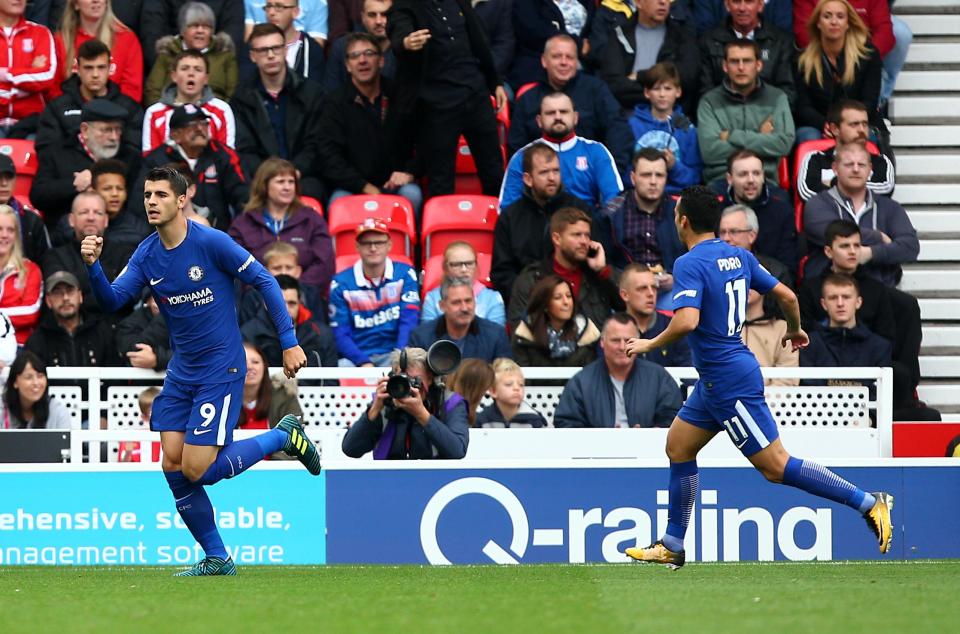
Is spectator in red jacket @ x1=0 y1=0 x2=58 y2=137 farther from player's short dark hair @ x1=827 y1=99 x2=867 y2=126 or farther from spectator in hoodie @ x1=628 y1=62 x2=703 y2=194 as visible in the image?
player's short dark hair @ x1=827 y1=99 x2=867 y2=126

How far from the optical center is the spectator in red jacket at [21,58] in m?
13.4

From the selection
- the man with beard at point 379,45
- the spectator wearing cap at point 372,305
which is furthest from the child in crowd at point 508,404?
the man with beard at point 379,45

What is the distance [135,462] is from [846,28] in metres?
6.98

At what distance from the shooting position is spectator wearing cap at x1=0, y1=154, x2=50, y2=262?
12234mm

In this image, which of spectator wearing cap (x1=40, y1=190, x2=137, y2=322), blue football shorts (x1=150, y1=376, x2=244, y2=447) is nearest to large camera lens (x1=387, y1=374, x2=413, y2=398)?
blue football shorts (x1=150, y1=376, x2=244, y2=447)

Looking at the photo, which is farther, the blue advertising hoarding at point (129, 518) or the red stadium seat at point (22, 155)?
the red stadium seat at point (22, 155)

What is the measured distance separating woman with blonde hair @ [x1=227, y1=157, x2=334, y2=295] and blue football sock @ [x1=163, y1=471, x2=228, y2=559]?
392cm

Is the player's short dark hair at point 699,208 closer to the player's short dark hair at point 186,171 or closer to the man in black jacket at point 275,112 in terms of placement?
the player's short dark hair at point 186,171

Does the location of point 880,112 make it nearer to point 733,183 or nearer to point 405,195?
point 733,183

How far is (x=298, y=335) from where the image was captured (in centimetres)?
1126

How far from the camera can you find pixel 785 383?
448 inches

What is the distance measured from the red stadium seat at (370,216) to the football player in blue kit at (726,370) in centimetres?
507

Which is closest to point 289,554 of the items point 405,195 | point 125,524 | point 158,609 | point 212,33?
point 125,524

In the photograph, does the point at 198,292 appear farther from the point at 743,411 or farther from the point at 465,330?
the point at 465,330
